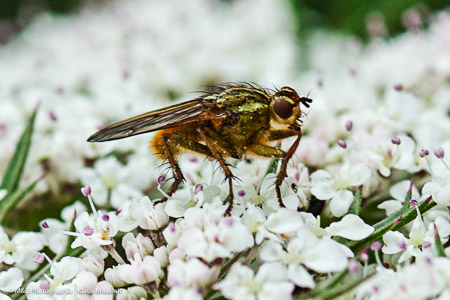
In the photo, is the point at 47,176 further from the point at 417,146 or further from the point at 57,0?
the point at 57,0

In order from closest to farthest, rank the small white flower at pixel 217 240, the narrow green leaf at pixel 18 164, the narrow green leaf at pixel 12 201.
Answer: the small white flower at pixel 217 240, the narrow green leaf at pixel 12 201, the narrow green leaf at pixel 18 164

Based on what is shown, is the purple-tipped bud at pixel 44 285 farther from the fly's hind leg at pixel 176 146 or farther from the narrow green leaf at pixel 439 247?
the narrow green leaf at pixel 439 247

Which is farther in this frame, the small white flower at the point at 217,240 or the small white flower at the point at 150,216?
the small white flower at the point at 150,216

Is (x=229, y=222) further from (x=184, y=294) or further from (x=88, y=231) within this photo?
(x=88, y=231)

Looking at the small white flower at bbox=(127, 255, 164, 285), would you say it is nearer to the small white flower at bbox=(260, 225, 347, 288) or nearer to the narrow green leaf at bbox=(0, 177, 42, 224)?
the small white flower at bbox=(260, 225, 347, 288)

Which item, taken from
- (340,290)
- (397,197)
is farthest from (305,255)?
(397,197)

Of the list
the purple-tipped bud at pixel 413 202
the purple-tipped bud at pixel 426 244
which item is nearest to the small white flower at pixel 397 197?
the purple-tipped bud at pixel 413 202

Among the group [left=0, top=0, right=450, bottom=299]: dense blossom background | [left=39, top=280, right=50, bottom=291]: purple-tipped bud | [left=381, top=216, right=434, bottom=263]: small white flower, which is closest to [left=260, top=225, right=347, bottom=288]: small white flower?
[left=0, top=0, right=450, bottom=299]: dense blossom background
